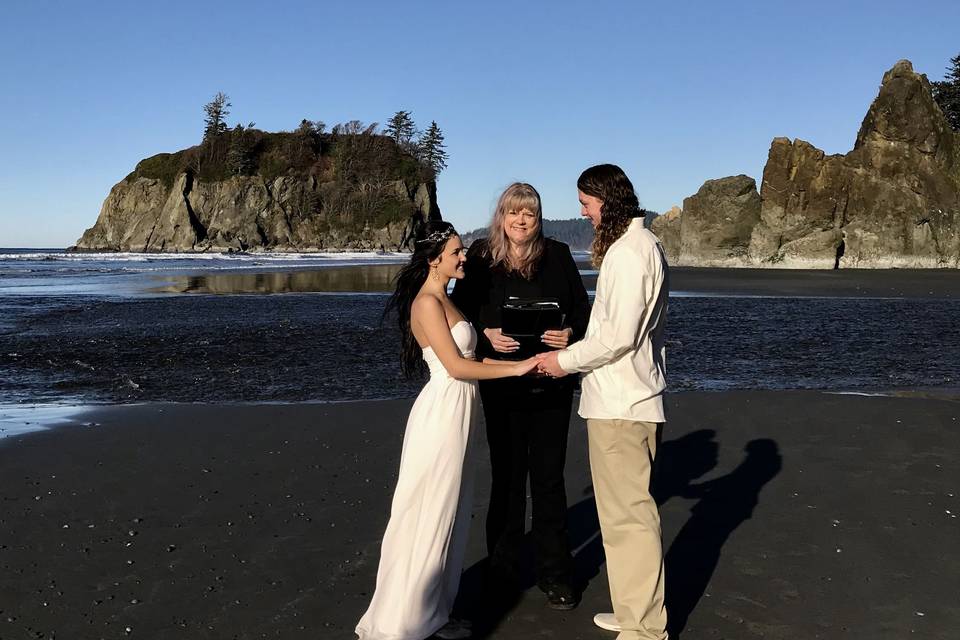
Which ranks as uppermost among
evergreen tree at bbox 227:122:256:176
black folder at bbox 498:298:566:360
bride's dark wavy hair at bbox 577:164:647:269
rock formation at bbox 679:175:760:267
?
evergreen tree at bbox 227:122:256:176

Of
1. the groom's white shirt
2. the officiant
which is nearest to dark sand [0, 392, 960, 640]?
the officiant

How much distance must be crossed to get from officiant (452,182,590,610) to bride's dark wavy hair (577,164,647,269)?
429 mm

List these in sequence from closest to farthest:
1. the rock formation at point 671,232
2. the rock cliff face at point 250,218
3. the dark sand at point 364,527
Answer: the dark sand at point 364,527, the rock formation at point 671,232, the rock cliff face at point 250,218

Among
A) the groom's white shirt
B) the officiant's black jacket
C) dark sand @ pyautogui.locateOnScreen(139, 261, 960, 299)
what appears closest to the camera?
the groom's white shirt

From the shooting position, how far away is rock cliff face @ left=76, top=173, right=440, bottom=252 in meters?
102

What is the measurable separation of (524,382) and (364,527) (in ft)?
5.39

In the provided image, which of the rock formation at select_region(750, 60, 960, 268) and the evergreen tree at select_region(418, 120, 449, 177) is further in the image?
the evergreen tree at select_region(418, 120, 449, 177)

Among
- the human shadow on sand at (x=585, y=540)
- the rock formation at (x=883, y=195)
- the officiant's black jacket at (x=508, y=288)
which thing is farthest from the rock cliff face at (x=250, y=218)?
the officiant's black jacket at (x=508, y=288)

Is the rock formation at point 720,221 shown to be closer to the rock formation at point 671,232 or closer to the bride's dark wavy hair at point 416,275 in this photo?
the rock formation at point 671,232

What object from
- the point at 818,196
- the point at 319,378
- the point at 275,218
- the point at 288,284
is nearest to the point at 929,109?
the point at 818,196

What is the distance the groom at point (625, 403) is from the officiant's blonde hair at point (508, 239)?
368 mm

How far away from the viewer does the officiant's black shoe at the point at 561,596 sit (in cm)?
407

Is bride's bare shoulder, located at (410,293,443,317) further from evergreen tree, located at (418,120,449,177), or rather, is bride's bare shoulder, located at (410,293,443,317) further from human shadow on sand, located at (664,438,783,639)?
evergreen tree, located at (418,120,449,177)

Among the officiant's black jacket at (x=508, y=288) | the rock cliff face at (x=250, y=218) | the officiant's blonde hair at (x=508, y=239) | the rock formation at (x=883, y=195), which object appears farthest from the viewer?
the rock cliff face at (x=250, y=218)
